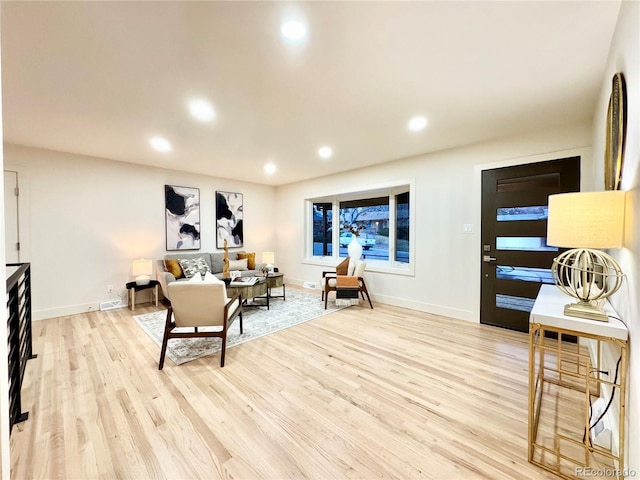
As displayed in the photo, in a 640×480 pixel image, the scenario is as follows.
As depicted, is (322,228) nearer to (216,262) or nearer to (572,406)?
(216,262)

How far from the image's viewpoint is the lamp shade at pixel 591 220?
1.45 m

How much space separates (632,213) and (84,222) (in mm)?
5845

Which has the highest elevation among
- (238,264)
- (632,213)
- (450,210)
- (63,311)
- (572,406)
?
(450,210)

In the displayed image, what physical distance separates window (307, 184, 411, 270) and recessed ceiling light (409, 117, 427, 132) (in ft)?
4.74

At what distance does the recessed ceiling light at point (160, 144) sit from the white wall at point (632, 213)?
4.15m

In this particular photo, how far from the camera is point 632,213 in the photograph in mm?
1371

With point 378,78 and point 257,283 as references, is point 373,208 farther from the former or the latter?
point 378,78

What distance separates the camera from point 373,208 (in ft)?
17.8

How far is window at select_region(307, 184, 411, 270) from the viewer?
16.1 feet

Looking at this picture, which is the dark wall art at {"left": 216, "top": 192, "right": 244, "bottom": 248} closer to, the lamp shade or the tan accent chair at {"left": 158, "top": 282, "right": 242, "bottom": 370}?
the tan accent chair at {"left": 158, "top": 282, "right": 242, "bottom": 370}

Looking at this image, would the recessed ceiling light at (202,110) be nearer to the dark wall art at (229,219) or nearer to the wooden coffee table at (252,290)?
the wooden coffee table at (252,290)

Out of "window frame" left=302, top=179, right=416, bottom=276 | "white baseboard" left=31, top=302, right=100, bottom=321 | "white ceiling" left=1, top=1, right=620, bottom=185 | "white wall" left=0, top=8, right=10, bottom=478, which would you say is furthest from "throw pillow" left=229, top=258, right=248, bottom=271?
"white wall" left=0, top=8, right=10, bottom=478

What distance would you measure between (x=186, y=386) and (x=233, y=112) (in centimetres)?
251

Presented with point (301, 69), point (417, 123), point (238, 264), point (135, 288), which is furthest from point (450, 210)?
point (135, 288)
